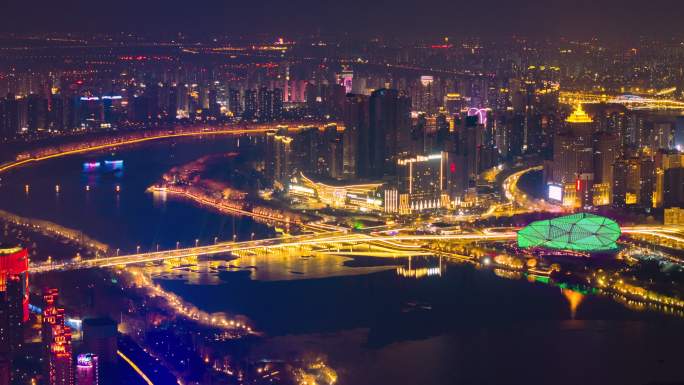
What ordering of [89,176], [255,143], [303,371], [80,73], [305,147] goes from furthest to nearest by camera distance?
[80,73] < [255,143] < [89,176] < [305,147] < [303,371]

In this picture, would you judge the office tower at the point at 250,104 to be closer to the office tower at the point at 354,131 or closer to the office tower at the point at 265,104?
the office tower at the point at 265,104

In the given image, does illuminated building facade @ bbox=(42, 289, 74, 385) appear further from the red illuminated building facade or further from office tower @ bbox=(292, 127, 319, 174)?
office tower @ bbox=(292, 127, 319, 174)

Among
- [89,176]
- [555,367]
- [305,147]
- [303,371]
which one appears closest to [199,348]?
[303,371]

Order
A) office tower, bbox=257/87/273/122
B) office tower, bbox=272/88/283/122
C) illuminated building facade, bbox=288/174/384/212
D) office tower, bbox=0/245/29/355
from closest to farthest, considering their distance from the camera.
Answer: office tower, bbox=0/245/29/355 → illuminated building facade, bbox=288/174/384/212 → office tower, bbox=272/88/283/122 → office tower, bbox=257/87/273/122

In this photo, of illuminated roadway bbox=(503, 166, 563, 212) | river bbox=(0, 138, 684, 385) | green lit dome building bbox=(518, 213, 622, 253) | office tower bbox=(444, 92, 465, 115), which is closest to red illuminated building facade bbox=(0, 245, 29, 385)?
river bbox=(0, 138, 684, 385)

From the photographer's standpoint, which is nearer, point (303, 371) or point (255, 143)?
point (303, 371)

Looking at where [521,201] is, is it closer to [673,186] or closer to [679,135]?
[673,186]

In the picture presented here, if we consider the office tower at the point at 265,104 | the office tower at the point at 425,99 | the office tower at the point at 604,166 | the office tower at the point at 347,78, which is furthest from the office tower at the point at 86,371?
the office tower at the point at 265,104

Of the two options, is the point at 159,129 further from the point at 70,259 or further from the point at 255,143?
the point at 70,259
